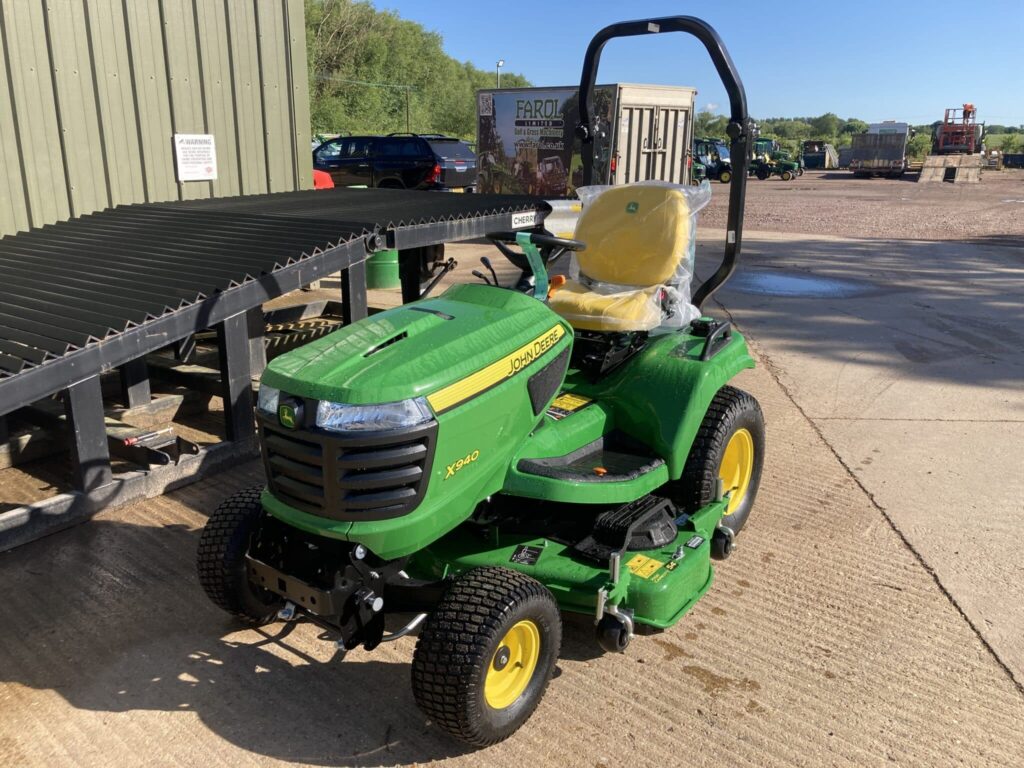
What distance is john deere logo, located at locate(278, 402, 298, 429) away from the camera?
7.55 ft

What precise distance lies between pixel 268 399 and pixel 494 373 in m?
0.67

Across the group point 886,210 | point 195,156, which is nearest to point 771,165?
point 886,210

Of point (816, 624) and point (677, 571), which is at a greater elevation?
point (677, 571)

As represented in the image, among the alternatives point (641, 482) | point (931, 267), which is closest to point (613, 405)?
point (641, 482)

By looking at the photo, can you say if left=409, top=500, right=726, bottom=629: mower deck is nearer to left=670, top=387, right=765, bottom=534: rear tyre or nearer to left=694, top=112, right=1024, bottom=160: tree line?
left=670, top=387, right=765, bottom=534: rear tyre

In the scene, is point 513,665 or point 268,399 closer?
point 268,399

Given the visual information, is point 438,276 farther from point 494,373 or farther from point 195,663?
point 195,663

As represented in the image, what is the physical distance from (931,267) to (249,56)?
9.19 meters

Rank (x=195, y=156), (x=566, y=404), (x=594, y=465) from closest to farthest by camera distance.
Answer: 1. (x=594, y=465)
2. (x=566, y=404)
3. (x=195, y=156)

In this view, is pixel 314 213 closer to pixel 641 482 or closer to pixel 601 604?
pixel 641 482

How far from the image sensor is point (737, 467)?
12.8 ft

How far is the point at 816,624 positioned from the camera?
315 cm

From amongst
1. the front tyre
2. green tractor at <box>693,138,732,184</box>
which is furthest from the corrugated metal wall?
green tractor at <box>693,138,732,184</box>

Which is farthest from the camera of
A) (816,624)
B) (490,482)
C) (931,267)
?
(931,267)
